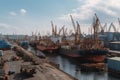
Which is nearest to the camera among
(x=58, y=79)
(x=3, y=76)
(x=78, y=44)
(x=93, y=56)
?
(x=3, y=76)

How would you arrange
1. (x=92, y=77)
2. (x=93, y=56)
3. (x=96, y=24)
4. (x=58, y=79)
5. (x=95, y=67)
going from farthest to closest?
(x=96, y=24) < (x=93, y=56) < (x=95, y=67) < (x=92, y=77) < (x=58, y=79)

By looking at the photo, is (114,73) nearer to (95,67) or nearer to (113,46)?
(95,67)

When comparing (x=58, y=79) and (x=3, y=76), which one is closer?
(x=3, y=76)

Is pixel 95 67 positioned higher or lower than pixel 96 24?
lower

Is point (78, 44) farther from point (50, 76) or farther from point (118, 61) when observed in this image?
point (50, 76)

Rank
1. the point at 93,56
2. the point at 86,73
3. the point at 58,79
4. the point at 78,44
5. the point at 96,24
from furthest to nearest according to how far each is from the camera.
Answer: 1. the point at 78,44
2. the point at 96,24
3. the point at 93,56
4. the point at 86,73
5. the point at 58,79

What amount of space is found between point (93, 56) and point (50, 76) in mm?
53773

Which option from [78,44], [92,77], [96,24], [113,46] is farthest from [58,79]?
[113,46]

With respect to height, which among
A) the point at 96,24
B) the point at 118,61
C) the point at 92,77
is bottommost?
the point at 92,77

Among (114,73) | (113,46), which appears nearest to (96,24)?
(113,46)

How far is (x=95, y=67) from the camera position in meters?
78.6

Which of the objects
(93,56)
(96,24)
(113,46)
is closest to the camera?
(93,56)

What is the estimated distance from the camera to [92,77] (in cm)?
6850

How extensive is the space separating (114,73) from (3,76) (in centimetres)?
3617
